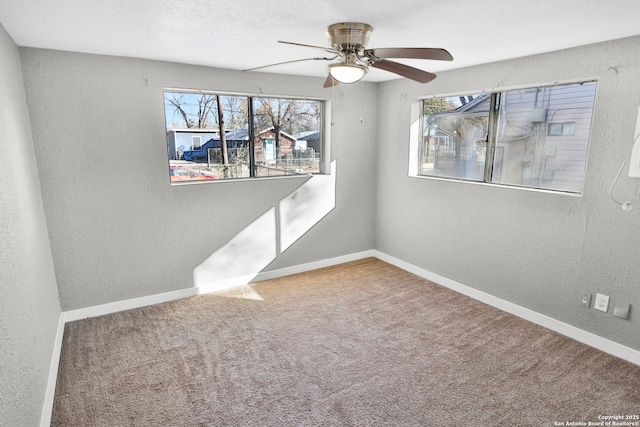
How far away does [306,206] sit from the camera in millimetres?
→ 4164

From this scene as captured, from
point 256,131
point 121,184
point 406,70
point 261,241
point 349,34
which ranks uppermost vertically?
point 349,34

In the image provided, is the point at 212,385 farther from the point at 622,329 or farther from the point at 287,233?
the point at 622,329

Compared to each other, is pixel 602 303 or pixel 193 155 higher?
pixel 193 155

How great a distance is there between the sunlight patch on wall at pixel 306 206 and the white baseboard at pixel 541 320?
1.22 metres

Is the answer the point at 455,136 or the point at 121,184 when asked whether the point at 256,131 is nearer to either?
the point at 121,184

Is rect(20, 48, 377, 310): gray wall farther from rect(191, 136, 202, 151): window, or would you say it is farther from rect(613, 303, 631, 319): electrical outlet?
rect(613, 303, 631, 319): electrical outlet

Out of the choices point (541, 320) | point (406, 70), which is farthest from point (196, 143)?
point (541, 320)

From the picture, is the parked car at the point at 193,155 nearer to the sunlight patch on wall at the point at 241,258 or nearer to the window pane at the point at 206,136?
the window pane at the point at 206,136

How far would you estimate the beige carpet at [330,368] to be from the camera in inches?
82.0

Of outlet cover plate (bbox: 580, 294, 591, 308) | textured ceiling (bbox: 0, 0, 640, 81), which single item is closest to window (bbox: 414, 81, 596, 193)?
textured ceiling (bbox: 0, 0, 640, 81)

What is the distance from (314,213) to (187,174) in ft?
4.78

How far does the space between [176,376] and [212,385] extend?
0.28 meters

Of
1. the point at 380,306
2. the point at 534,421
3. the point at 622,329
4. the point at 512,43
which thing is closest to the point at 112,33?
the point at 512,43

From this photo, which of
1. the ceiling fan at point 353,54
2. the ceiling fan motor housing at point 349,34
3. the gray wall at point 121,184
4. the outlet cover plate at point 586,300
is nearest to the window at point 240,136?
the gray wall at point 121,184
